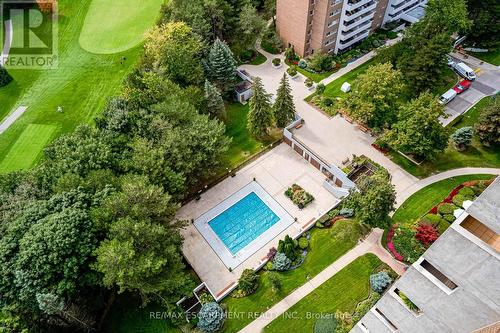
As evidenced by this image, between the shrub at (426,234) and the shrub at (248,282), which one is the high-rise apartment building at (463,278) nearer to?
the shrub at (426,234)

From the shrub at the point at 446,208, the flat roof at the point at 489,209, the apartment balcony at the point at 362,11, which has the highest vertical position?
the flat roof at the point at 489,209

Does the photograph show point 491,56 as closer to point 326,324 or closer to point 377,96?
point 377,96

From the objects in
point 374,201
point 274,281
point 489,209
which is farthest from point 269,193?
point 489,209

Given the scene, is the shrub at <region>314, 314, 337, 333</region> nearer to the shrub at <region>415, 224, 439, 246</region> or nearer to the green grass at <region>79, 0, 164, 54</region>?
the shrub at <region>415, 224, 439, 246</region>

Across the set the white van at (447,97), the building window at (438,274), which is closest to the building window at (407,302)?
the building window at (438,274)

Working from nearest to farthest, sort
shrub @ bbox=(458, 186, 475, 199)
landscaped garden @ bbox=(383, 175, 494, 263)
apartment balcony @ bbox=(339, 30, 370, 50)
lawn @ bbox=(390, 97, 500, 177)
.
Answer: landscaped garden @ bbox=(383, 175, 494, 263) < shrub @ bbox=(458, 186, 475, 199) < lawn @ bbox=(390, 97, 500, 177) < apartment balcony @ bbox=(339, 30, 370, 50)

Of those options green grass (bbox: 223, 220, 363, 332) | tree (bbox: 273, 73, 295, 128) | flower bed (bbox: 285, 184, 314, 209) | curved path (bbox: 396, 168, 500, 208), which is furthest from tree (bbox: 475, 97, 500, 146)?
tree (bbox: 273, 73, 295, 128)

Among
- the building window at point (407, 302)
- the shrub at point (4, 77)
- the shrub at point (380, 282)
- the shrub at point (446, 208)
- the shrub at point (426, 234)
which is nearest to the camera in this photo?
the building window at point (407, 302)

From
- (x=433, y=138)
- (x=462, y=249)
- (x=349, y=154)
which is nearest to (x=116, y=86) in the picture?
(x=349, y=154)
